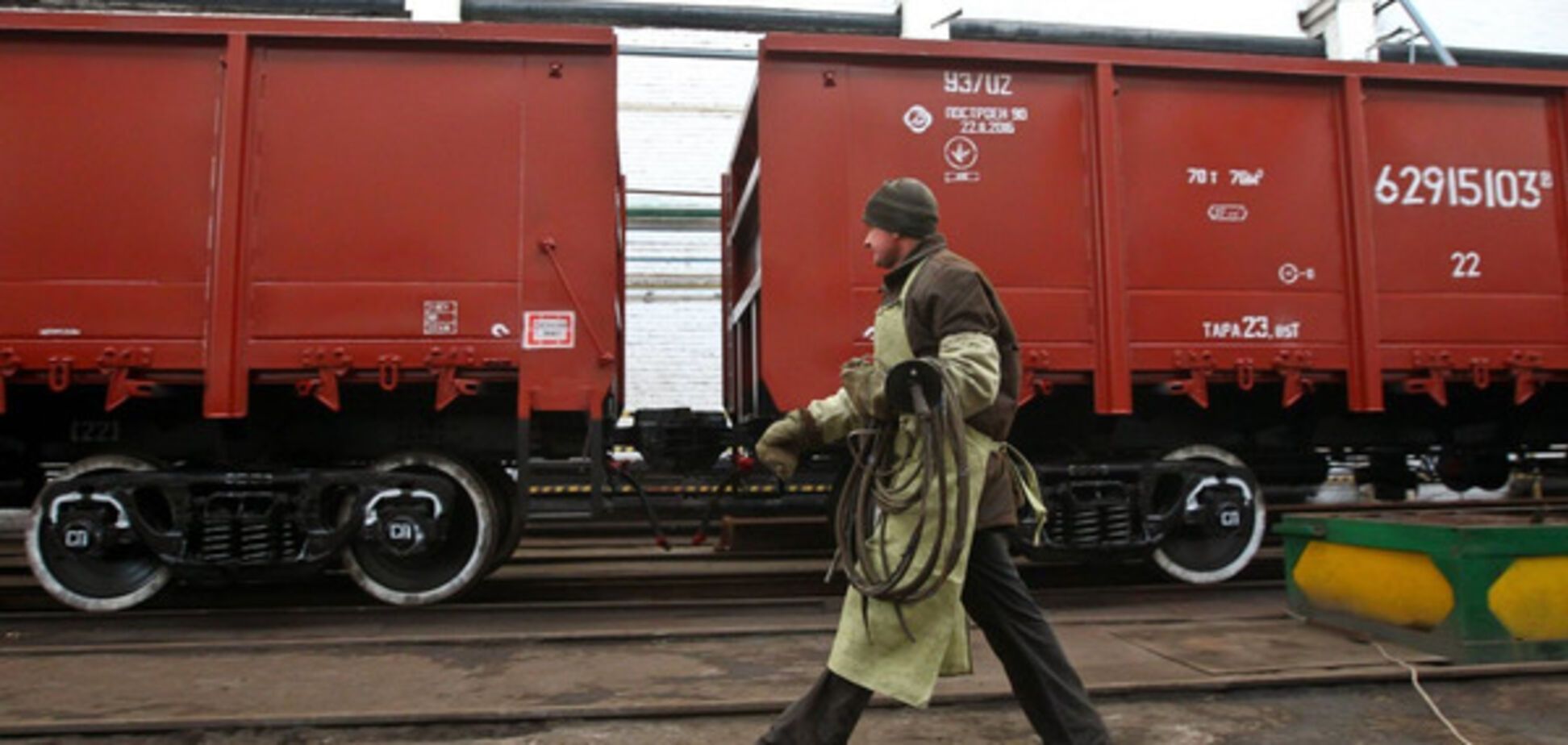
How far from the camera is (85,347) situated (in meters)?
5.14

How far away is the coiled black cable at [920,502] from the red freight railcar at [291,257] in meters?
2.96

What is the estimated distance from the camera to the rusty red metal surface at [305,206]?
205 inches

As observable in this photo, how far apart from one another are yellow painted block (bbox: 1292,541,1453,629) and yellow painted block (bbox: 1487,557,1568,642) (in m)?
0.21

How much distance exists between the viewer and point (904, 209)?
2773mm

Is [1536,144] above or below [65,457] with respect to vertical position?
above

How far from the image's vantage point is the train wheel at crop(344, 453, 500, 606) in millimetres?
5309

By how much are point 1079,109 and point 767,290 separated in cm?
218

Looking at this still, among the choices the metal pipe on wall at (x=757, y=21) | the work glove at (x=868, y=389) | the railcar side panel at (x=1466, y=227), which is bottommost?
the work glove at (x=868, y=389)

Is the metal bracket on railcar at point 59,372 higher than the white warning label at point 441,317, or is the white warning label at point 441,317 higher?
the white warning label at point 441,317

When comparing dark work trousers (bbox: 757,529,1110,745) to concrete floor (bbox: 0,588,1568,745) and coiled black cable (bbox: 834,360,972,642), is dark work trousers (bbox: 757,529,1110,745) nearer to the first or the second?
coiled black cable (bbox: 834,360,972,642)

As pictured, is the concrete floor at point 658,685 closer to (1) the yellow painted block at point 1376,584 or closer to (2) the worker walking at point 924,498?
(1) the yellow painted block at point 1376,584

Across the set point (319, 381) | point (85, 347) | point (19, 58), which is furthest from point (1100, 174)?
point (19, 58)

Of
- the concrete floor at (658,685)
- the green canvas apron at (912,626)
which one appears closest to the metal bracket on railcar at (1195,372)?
the concrete floor at (658,685)

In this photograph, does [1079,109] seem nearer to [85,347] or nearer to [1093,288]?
[1093,288]
